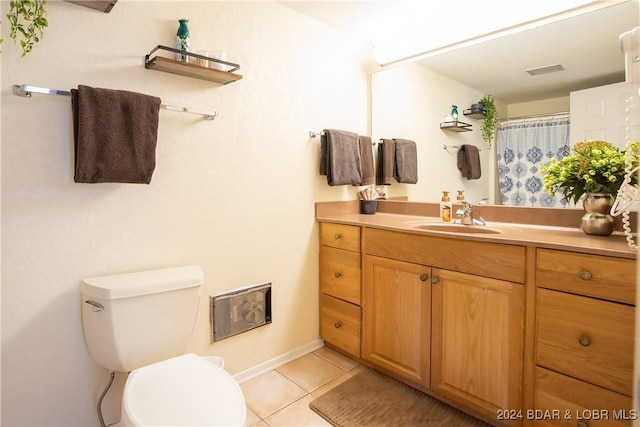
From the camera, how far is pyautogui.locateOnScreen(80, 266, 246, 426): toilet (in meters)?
1.07

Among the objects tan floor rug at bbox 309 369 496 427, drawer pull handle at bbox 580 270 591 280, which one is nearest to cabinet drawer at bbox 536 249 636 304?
drawer pull handle at bbox 580 270 591 280

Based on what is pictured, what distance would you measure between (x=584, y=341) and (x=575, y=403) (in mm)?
236

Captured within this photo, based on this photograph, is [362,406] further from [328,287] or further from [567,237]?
[567,237]

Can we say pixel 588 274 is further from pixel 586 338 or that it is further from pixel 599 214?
pixel 599 214

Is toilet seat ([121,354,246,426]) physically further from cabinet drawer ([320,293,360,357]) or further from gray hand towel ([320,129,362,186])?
gray hand towel ([320,129,362,186])

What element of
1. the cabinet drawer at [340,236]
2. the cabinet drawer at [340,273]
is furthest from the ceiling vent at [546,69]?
the cabinet drawer at [340,273]

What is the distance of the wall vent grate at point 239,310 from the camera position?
1.83 metres

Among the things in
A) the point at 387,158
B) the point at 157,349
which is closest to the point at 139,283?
the point at 157,349

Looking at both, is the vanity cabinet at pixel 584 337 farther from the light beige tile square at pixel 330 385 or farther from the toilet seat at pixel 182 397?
the toilet seat at pixel 182 397

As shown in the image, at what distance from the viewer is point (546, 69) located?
1801 millimetres

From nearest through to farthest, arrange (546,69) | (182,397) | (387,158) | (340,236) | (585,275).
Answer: (182,397)
(585,275)
(546,69)
(340,236)
(387,158)

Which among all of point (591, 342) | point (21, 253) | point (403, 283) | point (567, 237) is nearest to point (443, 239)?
point (403, 283)

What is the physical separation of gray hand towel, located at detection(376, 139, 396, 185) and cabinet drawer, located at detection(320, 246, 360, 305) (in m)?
Result: 0.68

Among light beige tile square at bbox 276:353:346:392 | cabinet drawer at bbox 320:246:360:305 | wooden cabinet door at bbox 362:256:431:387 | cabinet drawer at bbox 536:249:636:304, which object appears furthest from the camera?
cabinet drawer at bbox 320:246:360:305
